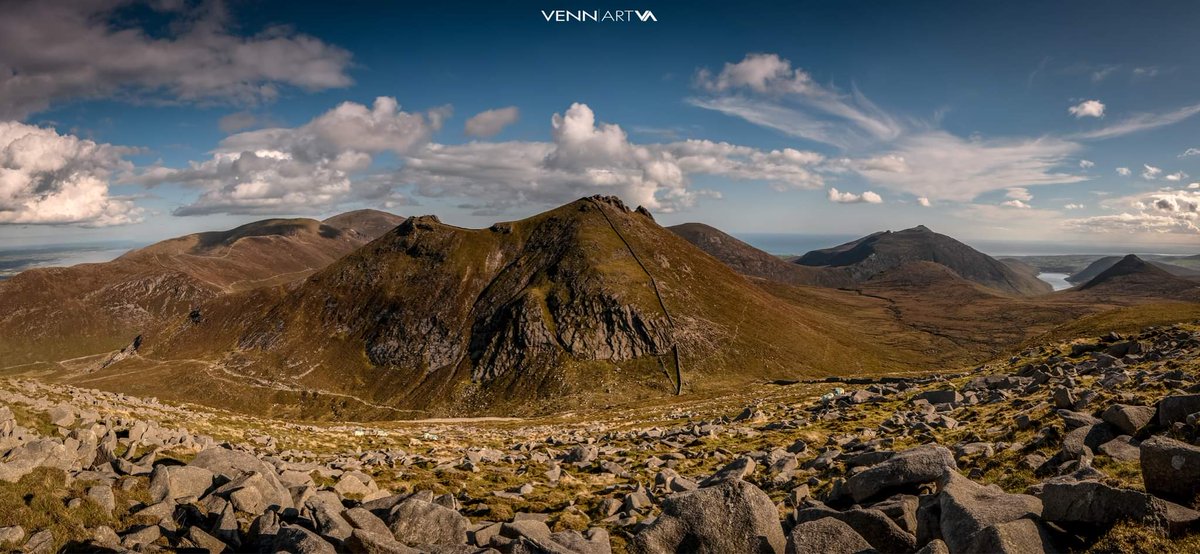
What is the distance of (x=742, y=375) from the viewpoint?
519 ft

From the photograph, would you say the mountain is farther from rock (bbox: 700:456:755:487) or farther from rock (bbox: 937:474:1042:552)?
rock (bbox: 937:474:1042:552)

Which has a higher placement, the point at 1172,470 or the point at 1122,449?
the point at 1172,470

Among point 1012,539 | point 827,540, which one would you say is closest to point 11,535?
point 827,540

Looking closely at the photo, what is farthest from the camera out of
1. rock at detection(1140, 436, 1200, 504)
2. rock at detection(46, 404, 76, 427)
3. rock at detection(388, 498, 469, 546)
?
rock at detection(46, 404, 76, 427)

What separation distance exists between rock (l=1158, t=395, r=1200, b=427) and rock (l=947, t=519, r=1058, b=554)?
1069cm

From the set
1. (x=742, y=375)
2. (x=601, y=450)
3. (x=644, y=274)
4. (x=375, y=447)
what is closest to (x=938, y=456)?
(x=601, y=450)

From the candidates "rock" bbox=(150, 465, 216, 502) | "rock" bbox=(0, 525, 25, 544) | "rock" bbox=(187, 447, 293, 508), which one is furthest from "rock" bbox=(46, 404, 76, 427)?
"rock" bbox=(0, 525, 25, 544)

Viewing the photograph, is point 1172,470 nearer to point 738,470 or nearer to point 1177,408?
point 1177,408

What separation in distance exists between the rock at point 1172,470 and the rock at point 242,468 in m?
26.8

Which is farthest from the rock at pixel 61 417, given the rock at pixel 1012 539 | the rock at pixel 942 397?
the rock at pixel 942 397

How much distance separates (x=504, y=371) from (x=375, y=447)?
402ft

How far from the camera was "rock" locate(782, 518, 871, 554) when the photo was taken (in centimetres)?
1355

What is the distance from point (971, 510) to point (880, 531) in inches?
92.4

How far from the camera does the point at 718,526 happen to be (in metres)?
15.6
